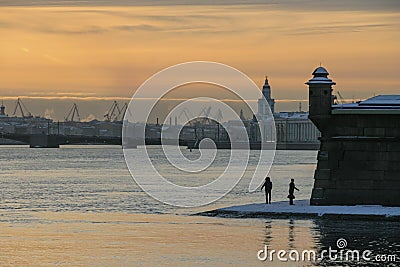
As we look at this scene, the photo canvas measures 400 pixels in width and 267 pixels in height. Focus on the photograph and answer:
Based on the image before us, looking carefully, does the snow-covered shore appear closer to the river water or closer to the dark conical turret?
the river water

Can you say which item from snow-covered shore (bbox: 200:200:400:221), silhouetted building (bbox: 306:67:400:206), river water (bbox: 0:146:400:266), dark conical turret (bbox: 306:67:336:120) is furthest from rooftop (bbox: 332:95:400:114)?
river water (bbox: 0:146:400:266)

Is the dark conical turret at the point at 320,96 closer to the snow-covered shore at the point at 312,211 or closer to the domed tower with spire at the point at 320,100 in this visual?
the domed tower with spire at the point at 320,100

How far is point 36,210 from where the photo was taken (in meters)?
47.3

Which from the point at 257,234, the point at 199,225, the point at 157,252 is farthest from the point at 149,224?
the point at 157,252

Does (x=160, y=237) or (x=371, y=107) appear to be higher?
(x=371, y=107)

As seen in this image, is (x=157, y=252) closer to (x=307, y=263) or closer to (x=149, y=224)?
(x=307, y=263)

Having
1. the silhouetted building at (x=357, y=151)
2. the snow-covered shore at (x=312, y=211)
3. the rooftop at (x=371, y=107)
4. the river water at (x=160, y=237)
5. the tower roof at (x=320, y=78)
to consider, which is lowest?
the river water at (x=160, y=237)

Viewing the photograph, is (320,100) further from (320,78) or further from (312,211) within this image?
(312,211)

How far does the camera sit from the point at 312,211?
132ft

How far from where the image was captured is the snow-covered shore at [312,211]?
1534 inches

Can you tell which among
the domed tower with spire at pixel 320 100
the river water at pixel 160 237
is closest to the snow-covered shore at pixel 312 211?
the river water at pixel 160 237

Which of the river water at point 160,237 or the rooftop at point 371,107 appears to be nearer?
the river water at point 160,237

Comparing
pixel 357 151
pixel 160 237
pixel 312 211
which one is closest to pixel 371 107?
pixel 357 151

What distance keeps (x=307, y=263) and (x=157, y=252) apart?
4.44 meters
